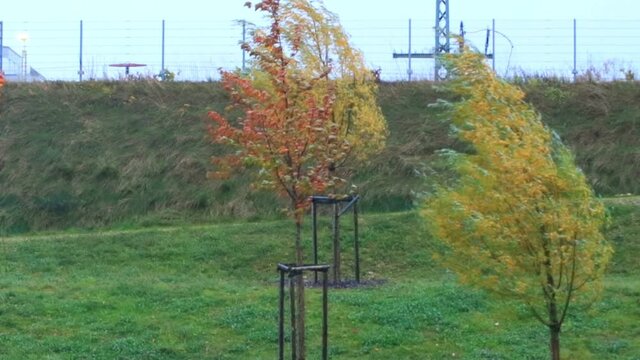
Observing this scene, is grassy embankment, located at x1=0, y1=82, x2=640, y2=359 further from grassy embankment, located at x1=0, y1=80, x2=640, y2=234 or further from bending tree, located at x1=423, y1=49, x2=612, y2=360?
bending tree, located at x1=423, y1=49, x2=612, y2=360

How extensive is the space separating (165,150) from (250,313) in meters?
12.5

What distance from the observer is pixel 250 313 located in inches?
440

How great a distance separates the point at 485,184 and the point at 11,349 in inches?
203

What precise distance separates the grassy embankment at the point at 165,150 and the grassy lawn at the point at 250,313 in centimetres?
478

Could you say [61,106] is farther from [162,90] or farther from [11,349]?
[11,349]

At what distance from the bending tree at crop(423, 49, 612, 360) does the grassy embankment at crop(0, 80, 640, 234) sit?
1143 cm

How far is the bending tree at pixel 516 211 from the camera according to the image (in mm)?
7598

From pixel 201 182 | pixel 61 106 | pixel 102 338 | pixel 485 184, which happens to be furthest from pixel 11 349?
pixel 61 106

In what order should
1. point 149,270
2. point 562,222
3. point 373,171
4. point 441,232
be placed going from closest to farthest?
point 562,222, point 441,232, point 149,270, point 373,171

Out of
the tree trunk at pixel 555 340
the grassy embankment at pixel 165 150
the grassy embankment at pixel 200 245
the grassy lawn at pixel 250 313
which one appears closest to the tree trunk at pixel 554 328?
the tree trunk at pixel 555 340

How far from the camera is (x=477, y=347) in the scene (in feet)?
33.0

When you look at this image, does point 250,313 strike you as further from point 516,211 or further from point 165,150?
point 165,150

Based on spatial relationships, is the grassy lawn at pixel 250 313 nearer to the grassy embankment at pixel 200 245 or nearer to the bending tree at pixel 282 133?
the grassy embankment at pixel 200 245

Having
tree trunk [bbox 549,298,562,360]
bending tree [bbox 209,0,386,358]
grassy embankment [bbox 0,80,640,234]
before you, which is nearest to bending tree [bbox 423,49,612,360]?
tree trunk [bbox 549,298,562,360]
